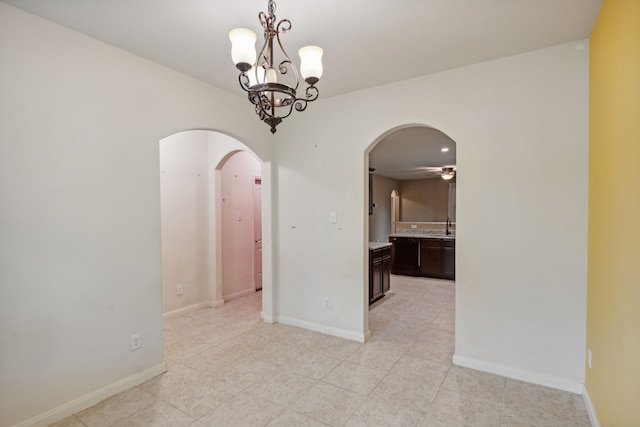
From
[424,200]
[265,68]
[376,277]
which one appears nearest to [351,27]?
[265,68]

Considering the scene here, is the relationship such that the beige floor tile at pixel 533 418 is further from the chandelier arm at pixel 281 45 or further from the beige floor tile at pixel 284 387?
the chandelier arm at pixel 281 45

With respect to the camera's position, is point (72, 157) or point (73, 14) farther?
point (72, 157)

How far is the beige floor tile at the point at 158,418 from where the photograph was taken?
2.04 meters

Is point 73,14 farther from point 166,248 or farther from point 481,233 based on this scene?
point 481,233

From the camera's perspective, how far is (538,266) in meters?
2.47

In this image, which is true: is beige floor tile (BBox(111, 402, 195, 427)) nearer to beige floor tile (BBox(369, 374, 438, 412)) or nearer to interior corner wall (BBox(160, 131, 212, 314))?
beige floor tile (BBox(369, 374, 438, 412))

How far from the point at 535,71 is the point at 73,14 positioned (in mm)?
3317

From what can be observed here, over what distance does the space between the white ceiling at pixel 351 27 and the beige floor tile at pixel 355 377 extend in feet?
8.63

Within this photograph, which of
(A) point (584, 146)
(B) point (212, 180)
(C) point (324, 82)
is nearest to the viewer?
(A) point (584, 146)

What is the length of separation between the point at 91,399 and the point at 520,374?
3273 millimetres

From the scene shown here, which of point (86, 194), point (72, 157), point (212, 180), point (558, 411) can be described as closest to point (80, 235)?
point (86, 194)

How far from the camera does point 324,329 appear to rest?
11.6 ft

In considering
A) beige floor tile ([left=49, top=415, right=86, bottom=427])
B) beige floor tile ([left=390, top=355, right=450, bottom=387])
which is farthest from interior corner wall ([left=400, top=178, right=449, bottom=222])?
beige floor tile ([left=49, top=415, right=86, bottom=427])

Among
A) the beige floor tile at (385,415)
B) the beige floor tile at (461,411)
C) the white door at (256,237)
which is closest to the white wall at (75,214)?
the beige floor tile at (385,415)
